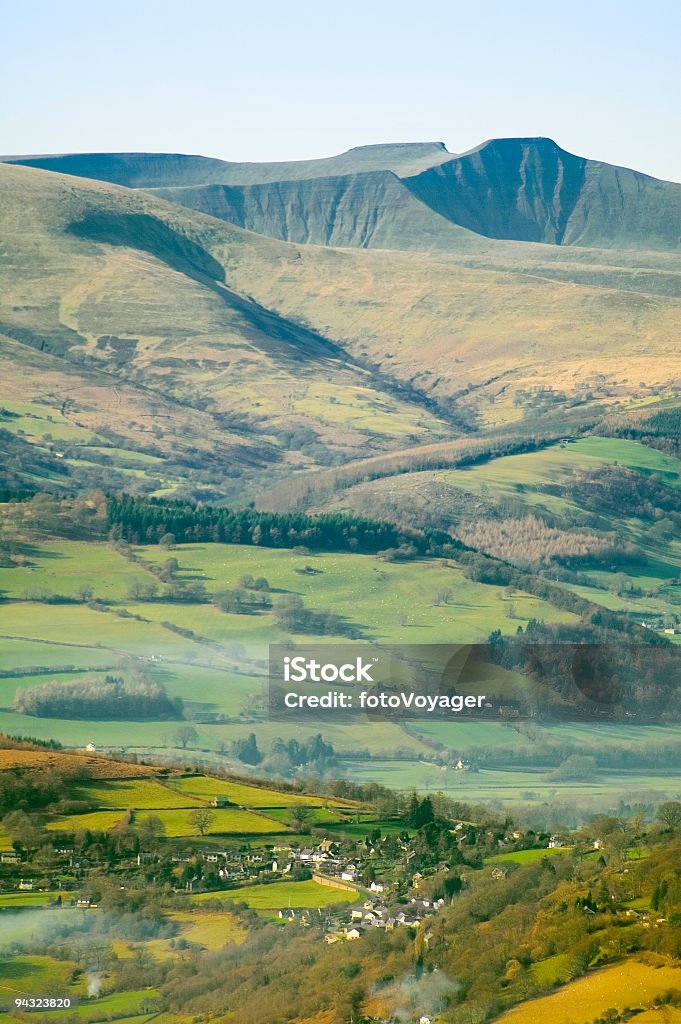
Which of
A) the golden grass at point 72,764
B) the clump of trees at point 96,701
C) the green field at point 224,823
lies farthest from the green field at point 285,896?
the clump of trees at point 96,701

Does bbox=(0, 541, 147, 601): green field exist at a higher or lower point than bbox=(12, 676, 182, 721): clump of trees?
higher

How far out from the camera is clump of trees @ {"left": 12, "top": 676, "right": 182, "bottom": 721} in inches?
3848

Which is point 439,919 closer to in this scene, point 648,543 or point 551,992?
point 551,992

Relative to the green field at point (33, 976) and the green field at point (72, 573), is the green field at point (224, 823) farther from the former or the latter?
the green field at point (72, 573)

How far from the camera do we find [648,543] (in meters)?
194

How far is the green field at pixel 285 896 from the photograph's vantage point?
63531mm

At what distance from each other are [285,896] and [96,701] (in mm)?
36275

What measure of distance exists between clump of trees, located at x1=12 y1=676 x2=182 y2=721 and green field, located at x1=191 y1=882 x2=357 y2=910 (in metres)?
32.8

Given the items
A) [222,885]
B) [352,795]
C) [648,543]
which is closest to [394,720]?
[352,795]

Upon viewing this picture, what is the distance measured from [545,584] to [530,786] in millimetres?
54432

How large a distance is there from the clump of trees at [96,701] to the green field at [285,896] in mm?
32794

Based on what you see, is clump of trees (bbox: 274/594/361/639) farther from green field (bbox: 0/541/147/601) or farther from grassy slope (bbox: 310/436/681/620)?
grassy slope (bbox: 310/436/681/620)

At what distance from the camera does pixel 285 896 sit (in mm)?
64688

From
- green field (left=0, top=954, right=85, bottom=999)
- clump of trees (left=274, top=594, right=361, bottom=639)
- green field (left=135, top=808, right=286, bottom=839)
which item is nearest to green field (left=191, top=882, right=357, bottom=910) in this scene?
green field (left=135, top=808, right=286, bottom=839)
